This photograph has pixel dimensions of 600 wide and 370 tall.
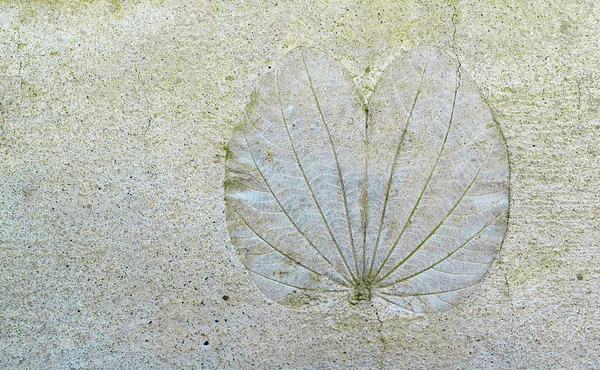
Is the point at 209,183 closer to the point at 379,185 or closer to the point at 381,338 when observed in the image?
the point at 379,185

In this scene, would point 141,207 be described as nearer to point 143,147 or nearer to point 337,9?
point 143,147

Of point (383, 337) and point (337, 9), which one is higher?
point (337, 9)

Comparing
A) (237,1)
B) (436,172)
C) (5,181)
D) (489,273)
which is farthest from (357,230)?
(5,181)

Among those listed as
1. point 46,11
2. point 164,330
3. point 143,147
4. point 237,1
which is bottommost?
point 164,330

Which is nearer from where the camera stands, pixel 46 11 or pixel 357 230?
pixel 357 230

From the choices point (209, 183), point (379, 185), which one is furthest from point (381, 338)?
point (209, 183)
